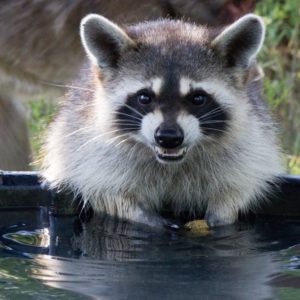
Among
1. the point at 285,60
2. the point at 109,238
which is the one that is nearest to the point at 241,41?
the point at 109,238

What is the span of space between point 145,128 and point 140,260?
21.7 inches

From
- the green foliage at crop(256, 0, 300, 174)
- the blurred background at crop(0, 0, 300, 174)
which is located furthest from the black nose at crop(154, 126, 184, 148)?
the green foliage at crop(256, 0, 300, 174)

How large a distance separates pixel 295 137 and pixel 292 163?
0.77 meters

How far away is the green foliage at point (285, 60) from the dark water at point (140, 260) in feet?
10.8

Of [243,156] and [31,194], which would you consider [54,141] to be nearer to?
[31,194]

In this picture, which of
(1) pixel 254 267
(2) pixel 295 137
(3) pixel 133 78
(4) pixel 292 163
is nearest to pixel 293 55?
(2) pixel 295 137

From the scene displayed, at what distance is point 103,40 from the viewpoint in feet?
14.0

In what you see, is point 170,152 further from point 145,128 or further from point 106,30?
point 106,30

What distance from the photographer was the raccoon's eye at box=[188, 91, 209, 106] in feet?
13.2

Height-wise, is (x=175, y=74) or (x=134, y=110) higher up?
(x=175, y=74)

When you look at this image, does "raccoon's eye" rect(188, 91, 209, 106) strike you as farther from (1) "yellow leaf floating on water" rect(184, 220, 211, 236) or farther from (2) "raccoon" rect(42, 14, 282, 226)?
(1) "yellow leaf floating on water" rect(184, 220, 211, 236)

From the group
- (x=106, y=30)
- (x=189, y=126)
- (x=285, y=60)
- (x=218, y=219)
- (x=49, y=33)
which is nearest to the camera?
(x=189, y=126)

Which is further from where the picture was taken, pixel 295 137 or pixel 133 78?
pixel 295 137

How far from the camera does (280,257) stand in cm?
382
